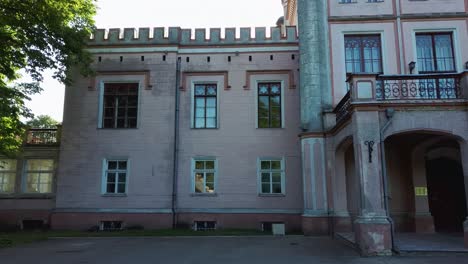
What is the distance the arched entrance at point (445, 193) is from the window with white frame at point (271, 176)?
569 cm

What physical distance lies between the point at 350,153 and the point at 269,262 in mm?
7126

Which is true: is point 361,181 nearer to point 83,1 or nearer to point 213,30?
point 213,30

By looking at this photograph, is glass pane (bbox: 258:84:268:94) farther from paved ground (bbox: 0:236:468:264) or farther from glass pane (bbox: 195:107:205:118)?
paved ground (bbox: 0:236:468:264)

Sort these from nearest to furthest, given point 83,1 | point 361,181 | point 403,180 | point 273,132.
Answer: point 361,181 < point 403,180 < point 83,1 < point 273,132

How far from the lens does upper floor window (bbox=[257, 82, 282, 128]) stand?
674 inches

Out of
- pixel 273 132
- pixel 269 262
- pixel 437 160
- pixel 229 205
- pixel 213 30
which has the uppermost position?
pixel 213 30

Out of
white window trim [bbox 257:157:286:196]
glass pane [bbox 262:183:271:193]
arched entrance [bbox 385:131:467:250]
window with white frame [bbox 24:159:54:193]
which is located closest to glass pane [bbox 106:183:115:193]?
window with white frame [bbox 24:159:54:193]

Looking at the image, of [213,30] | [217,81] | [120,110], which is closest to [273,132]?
[217,81]

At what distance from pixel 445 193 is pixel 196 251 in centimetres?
982

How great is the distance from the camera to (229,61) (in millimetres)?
17531

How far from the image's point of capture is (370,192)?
9961 mm

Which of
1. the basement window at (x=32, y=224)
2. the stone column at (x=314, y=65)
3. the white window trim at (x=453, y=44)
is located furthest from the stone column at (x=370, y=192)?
the basement window at (x=32, y=224)

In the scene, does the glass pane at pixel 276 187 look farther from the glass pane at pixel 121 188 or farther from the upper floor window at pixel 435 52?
the upper floor window at pixel 435 52

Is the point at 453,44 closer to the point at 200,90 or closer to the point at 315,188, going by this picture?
the point at 315,188
